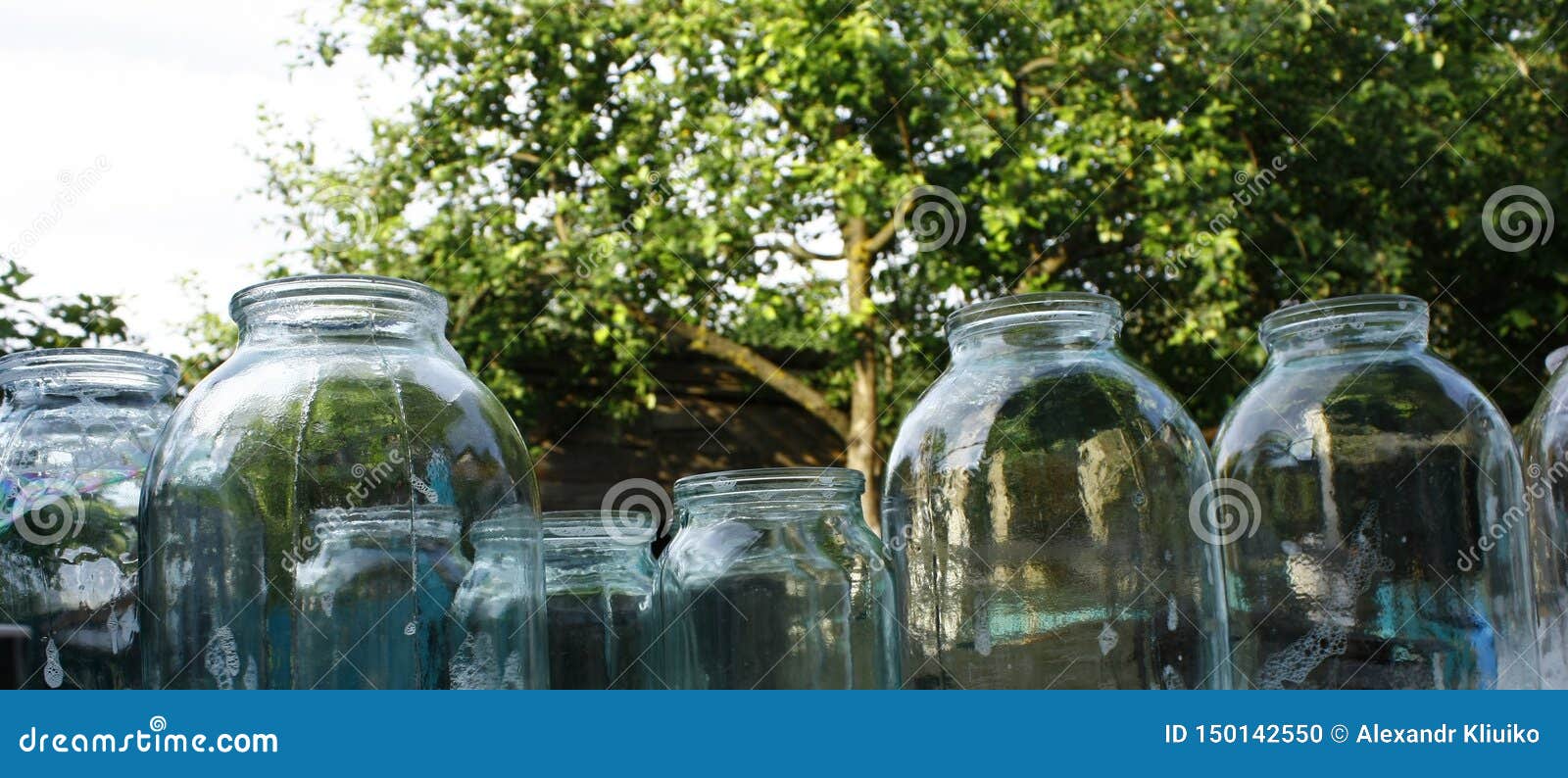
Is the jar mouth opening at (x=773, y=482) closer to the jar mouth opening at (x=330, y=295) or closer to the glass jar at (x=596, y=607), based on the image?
the glass jar at (x=596, y=607)

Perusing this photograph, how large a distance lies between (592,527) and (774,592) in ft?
0.66

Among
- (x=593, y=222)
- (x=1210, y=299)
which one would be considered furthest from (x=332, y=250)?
(x=1210, y=299)

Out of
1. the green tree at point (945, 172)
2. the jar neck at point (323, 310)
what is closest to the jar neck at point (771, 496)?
the jar neck at point (323, 310)

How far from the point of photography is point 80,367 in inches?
46.8

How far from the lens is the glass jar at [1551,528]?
3.87 ft

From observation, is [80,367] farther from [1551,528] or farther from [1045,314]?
[1551,528]

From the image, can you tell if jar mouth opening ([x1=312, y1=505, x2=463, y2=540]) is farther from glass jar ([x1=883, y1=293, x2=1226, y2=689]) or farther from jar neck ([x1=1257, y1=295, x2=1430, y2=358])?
jar neck ([x1=1257, y1=295, x2=1430, y2=358])

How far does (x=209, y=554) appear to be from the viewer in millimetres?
921

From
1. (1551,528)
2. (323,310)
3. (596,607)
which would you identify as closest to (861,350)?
(1551,528)

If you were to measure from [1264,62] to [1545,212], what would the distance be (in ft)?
4.53

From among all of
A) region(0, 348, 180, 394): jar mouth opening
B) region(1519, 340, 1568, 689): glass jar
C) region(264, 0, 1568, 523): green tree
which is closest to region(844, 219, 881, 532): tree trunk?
region(264, 0, 1568, 523): green tree

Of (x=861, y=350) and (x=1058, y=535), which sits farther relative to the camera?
(x=861, y=350)
